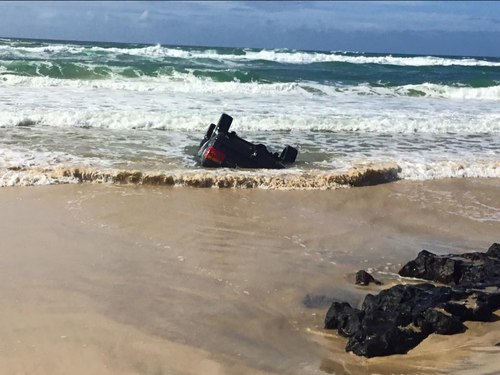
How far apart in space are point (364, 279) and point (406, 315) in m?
0.85

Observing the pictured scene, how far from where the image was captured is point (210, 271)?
4.48 metres

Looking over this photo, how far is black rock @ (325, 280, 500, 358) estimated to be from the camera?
10.8ft

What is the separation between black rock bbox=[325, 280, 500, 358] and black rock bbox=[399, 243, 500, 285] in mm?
323

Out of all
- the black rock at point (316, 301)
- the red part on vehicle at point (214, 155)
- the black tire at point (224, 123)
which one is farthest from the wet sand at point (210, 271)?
the black tire at point (224, 123)

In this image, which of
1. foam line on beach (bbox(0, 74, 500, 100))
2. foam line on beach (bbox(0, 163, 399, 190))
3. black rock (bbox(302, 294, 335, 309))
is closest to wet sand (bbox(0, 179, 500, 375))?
black rock (bbox(302, 294, 335, 309))

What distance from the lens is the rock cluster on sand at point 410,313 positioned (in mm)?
3309

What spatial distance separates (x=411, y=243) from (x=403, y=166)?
2.96 metres

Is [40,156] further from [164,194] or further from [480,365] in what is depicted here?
[480,365]

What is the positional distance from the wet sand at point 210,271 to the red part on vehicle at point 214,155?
0.75 m

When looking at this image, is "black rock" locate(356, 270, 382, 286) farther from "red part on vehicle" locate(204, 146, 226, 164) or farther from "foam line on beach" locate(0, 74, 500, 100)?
"foam line on beach" locate(0, 74, 500, 100)

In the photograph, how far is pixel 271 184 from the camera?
7105 mm

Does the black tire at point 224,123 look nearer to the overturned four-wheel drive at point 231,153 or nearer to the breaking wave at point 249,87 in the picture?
the overturned four-wheel drive at point 231,153

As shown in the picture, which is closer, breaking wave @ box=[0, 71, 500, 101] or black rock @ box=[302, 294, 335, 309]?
black rock @ box=[302, 294, 335, 309]

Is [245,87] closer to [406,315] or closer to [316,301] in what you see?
[316,301]
